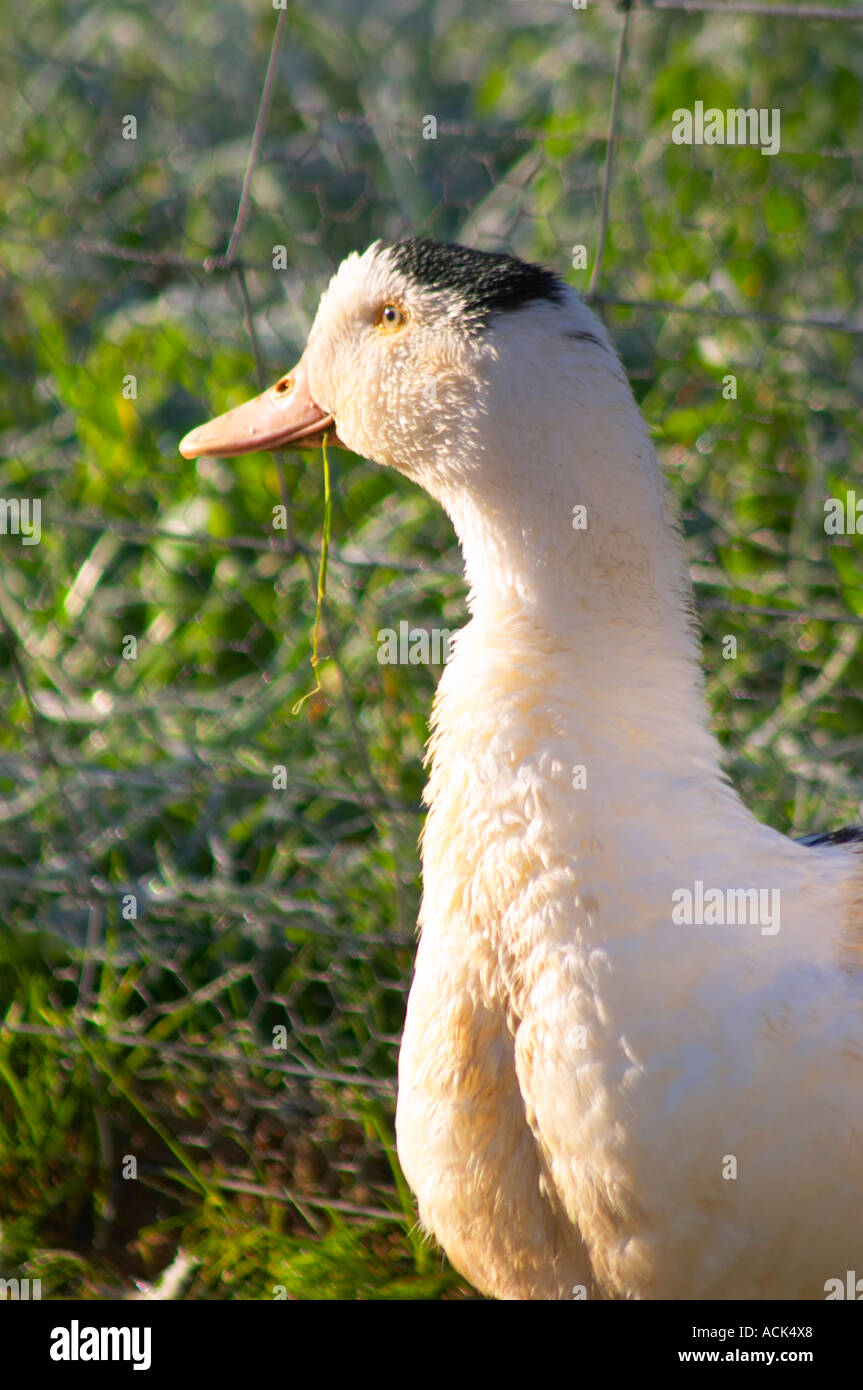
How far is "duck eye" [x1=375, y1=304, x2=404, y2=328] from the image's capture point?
1940 mm

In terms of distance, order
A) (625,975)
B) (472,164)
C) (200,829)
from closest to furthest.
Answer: (625,975), (200,829), (472,164)

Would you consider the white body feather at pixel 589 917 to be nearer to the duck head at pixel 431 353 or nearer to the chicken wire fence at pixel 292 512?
the duck head at pixel 431 353

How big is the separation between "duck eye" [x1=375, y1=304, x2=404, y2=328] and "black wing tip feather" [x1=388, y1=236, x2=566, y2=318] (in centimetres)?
5

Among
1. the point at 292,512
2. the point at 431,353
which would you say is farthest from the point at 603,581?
the point at 292,512

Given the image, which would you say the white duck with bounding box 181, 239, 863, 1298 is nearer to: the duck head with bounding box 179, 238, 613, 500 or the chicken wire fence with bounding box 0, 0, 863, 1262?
the duck head with bounding box 179, 238, 613, 500

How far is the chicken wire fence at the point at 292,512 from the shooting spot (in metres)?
2.97

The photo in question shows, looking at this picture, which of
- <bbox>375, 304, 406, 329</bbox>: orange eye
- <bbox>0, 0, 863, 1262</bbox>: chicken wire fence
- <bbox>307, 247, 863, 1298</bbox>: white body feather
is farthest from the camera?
<bbox>0, 0, 863, 1262</bbox>: chicken wire fence

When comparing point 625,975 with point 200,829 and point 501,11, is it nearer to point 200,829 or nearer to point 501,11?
point 200,829

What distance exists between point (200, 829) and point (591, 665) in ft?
5.00

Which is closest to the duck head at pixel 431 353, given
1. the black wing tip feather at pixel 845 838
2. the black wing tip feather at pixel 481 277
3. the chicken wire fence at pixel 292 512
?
the black wing tip feather at pixel 481 277

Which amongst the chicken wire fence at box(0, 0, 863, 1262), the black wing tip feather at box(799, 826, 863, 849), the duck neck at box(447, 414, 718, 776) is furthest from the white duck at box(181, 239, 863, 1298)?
the chicken wire fence at box(0, 0, 863, 1262)

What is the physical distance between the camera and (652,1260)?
172 cm

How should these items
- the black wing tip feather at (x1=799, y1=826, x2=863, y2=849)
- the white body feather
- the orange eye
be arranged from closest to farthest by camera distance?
the white body feather < the orange eye < the black wing tip feather at (x1=799, y1=826, x2=863, y2=849)
